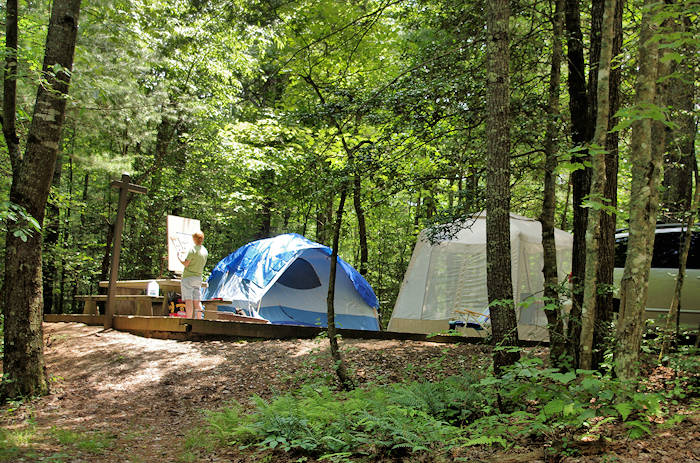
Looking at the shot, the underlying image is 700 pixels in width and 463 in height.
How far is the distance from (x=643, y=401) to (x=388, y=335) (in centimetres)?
548

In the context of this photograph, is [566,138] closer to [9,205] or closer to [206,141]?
[9,205]

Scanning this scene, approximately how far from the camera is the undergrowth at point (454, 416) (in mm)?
2949

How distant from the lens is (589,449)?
112 inches

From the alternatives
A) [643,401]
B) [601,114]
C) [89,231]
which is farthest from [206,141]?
[643,401]

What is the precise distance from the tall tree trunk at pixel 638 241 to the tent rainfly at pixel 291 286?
7.68m

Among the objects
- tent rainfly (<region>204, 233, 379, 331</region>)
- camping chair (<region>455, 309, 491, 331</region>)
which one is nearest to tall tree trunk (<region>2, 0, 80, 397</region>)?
tent rainfly (<region>204, 233, 379, 331</region>)

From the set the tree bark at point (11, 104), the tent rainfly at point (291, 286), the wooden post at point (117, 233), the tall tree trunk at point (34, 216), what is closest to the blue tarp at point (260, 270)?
the tent rainfly at point (291, 286)

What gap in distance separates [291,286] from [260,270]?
1532mm

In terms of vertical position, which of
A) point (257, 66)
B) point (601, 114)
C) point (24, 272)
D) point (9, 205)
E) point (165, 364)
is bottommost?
point (165, 364)

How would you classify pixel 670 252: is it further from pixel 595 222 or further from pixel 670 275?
pixel 595 222

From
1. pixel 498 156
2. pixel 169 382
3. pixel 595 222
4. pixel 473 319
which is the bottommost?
pixel 169 382

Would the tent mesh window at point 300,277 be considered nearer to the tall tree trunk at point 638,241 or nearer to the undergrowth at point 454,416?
the undergrowth at point 454,416

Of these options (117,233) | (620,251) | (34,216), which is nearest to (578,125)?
(620,251)

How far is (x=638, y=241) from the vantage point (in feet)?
11.0
